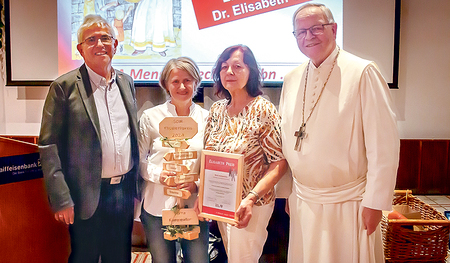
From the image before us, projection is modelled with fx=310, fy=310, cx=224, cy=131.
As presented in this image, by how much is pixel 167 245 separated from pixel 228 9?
2488mm

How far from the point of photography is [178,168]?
1563 mm

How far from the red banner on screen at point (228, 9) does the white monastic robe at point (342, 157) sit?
1.90 meters

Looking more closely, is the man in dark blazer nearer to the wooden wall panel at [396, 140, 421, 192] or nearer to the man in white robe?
the man in white robe

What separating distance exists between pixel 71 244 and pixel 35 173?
439 mm

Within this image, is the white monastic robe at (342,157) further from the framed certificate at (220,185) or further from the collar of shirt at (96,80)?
the collar of shirt at (96,80)

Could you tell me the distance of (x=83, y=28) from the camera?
5.41ft

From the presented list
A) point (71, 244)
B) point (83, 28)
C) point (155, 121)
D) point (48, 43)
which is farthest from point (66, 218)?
point (48, 43)

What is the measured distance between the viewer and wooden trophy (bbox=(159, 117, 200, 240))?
1.56 m

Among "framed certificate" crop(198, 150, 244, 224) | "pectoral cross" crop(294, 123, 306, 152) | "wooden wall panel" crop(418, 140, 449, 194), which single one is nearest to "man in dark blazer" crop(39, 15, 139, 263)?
"framed certificate" crop(198, 150, 244, 224)

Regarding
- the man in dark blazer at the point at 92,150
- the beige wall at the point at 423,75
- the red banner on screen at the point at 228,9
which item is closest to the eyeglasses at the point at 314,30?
the man in dark blazer at the point at 92,150

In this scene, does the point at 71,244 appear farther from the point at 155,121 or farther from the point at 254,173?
the point at 254,173

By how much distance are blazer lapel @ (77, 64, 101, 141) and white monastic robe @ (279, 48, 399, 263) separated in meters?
0.99

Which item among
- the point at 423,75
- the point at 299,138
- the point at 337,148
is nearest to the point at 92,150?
the point at 299,138

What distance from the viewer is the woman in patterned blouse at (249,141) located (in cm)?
154
